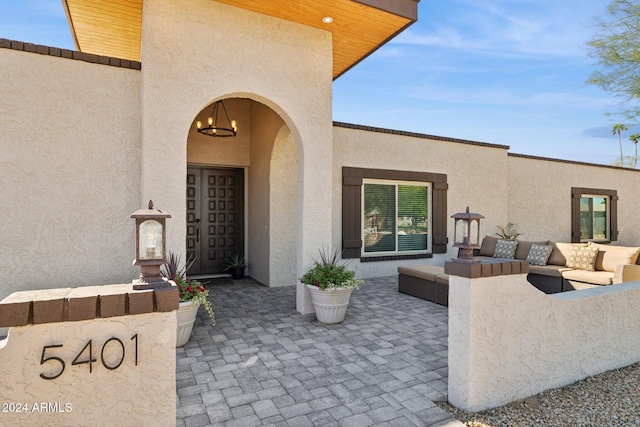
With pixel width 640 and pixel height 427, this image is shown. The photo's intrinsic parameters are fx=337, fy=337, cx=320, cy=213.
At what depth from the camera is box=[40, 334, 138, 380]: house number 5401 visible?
1737 mm

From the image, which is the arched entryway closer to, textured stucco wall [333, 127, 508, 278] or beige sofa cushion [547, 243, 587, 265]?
textured stucco wall [333, 127, 508, 278]

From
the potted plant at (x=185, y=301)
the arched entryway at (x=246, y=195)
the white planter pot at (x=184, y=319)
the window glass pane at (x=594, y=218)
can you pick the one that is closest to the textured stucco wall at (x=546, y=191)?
the window glass pane at (x=594, y=218)

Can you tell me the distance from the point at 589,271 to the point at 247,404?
6902mm

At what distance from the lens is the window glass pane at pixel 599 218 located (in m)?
12.3

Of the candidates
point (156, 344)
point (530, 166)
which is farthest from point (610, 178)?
point (156, 344)

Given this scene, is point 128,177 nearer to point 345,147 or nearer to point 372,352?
point 372,352

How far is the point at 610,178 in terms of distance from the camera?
12.6 m

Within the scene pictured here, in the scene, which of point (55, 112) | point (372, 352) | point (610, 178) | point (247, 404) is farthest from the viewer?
point (610, 178)

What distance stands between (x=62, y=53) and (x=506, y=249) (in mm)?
9144

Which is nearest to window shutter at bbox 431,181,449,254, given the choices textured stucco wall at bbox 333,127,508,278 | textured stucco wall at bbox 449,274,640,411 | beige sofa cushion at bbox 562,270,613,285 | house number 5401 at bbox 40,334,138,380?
textured stucco wall at bbox 333,127,508,278

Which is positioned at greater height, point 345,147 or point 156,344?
point 345,147

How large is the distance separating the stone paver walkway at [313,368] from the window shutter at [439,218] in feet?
11.6

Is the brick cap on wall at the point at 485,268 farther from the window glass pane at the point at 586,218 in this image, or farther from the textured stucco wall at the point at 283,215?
the window glass pane at the point at 586,218

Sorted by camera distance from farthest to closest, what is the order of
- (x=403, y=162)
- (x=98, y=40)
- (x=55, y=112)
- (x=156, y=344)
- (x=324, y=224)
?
1. (x=403, y=162)
2. (x=98, y=40)
3. (x=324, y=224)
4. (x=55, y=112)
5. (x=156, y=344)
